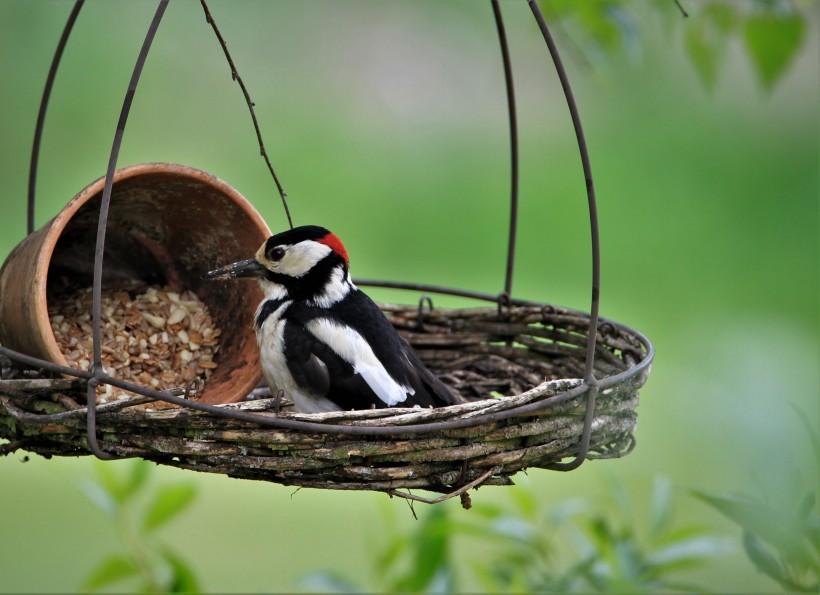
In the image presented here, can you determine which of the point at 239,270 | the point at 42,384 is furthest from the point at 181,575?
the point at 239,270

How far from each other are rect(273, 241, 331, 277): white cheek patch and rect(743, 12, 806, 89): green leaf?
3.43 feet

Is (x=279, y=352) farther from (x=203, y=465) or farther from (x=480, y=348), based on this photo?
(x=480, y=348)

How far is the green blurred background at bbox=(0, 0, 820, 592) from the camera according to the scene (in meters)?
5.02

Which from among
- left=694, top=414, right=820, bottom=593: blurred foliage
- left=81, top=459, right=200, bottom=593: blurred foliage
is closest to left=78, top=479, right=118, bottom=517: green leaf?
left=81, top=459, right=200, bottom=593: blurred foliage

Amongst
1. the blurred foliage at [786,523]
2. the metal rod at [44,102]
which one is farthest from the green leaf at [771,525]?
the metal rod at [44,102]

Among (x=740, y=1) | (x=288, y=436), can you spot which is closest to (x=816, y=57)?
(x=740, y=1)

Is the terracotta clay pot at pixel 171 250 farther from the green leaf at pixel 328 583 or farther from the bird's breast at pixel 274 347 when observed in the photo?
the green leaf at pixel 328 583

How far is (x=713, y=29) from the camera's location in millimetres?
2219

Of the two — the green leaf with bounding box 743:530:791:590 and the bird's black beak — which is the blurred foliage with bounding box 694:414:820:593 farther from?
the bird's black beak

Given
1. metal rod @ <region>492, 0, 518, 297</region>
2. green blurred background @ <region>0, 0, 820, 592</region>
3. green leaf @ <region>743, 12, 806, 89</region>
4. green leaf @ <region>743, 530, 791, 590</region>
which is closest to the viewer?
green leaf @ <region>743, 530, 791, 590</region>

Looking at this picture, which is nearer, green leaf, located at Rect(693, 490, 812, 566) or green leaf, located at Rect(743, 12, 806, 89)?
green leaf, located at Rect(693, 490, 812, 566)

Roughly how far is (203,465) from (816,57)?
8.10m

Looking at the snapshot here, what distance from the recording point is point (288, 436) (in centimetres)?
171

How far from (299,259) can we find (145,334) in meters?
0.44
